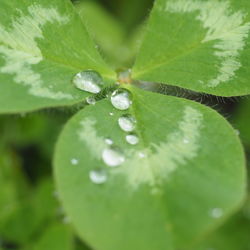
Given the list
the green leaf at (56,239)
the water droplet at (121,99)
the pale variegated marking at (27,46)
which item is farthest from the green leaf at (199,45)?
the green leaf at (56,239)

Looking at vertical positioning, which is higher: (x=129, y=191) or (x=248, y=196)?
(x=129, y=191)

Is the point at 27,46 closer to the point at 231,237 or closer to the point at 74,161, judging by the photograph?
the point at 74,161

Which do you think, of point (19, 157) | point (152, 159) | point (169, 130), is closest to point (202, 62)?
point (169, 130)

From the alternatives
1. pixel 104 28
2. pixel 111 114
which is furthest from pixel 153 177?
pixel 104 28

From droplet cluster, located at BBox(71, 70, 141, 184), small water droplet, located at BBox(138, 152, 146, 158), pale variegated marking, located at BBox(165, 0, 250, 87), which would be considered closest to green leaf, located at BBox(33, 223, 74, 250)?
droplet cluster, located at BBox(71, 70, 141, 184)

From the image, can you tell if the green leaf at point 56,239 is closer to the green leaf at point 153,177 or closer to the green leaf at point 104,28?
the green leaf at point 153,177

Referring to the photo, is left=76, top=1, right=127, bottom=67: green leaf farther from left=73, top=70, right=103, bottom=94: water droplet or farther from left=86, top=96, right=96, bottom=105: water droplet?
left=86, top=96, right=96, bottom=105: water droplet

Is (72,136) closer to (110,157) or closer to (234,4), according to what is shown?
(110,157)
